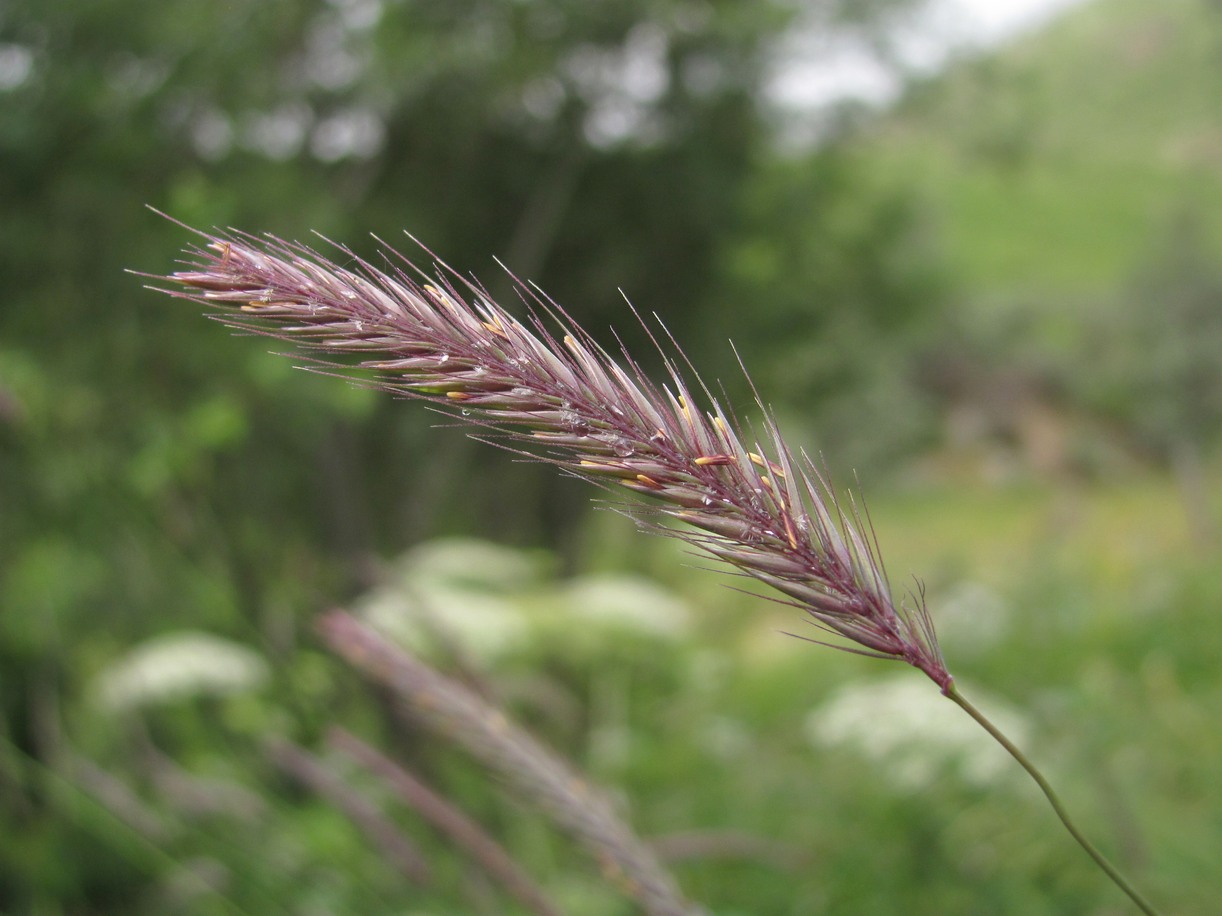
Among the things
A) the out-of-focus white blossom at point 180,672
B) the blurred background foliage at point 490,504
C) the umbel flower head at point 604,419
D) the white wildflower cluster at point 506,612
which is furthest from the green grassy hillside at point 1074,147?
the umbel flower head at point 604,419

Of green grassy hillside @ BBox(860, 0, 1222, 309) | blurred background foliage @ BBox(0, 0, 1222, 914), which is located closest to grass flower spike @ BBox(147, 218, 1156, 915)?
blurred background foliage @ BBox(0, 0, 1222, 914)

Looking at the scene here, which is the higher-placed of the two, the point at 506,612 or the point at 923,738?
the point at 923,738

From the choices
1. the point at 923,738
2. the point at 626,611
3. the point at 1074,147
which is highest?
the point at 1074,147

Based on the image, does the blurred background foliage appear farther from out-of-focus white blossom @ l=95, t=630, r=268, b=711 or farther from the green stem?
the green stem

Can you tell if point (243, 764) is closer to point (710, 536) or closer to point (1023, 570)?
point (710, 536)

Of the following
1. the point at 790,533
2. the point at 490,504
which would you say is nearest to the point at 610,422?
the point at 790,533

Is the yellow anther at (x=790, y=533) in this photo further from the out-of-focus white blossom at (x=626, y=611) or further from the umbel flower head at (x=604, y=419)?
the out-of-focus white blossom at (x=626, y=611)

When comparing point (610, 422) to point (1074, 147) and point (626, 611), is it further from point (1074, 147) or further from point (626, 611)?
point (1074, 147)
